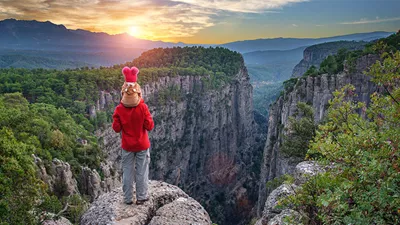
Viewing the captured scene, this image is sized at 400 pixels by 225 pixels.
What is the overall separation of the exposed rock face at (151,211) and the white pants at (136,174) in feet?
0.98

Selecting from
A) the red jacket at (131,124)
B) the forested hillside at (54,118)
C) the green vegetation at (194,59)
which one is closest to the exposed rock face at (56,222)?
the forested hillside at (54,118)

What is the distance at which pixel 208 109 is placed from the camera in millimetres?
74375

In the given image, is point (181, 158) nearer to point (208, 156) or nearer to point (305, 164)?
point (208, 156)

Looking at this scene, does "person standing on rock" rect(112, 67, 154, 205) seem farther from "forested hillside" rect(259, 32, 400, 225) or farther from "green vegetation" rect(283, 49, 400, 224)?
"green vegetation" rect(283, 49, 400, 224)

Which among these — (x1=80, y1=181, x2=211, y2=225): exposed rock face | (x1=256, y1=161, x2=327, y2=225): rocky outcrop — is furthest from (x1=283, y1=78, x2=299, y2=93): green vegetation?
(x1=80, y1=181, x2=211, y2=225): exposed rock face

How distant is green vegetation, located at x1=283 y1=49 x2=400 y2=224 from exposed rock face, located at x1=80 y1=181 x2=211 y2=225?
283cm

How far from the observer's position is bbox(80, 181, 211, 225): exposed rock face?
8211 millimetres

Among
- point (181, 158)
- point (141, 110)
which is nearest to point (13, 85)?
point (181, 158)

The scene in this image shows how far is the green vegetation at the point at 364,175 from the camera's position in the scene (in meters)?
5.18

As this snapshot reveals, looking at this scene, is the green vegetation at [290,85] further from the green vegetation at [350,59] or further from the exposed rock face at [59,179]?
the exposed rock face at [59,179]

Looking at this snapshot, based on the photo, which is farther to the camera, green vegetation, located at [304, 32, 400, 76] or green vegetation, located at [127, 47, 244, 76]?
green vegetation, located at [127, 47, 244, 76]

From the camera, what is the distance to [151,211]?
8.95 meters

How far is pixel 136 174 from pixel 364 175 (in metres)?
6.03

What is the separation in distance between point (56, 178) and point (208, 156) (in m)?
57.8
